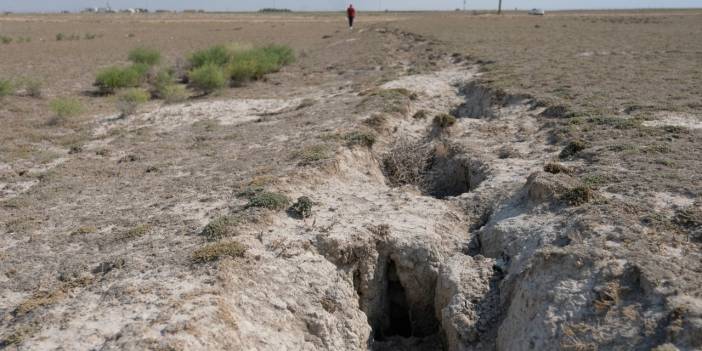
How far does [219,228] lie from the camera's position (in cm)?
898

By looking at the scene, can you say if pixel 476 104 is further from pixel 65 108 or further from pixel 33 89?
pixel 33 89

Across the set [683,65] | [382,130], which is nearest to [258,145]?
[382,130]

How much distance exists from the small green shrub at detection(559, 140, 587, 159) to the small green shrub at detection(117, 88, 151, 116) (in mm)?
15525

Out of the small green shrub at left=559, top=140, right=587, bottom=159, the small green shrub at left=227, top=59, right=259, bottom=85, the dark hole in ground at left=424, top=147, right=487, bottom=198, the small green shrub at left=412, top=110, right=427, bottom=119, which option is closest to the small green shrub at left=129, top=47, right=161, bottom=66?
the small green shrub at left=227, top=59, right=259, bottom=85

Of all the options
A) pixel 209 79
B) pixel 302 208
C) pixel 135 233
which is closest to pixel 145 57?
pixel 209 79

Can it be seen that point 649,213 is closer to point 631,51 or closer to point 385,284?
point 385,284

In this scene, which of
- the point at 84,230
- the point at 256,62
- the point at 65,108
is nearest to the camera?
the point at 84,230

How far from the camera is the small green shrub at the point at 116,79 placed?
81.4 ft

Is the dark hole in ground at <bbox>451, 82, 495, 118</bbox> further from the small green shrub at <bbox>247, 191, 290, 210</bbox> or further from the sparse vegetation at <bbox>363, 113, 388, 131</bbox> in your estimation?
the small green shrub at <bbox>247, 191, 290, 210</bbox>

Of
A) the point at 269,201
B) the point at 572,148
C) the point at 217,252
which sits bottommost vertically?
the point at 217,252

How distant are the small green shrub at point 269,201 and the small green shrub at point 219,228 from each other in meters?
0.65

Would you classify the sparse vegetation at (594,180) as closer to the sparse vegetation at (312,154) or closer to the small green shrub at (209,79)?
the sparse vegetation at (312,154)

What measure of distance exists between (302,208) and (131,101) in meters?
14.7

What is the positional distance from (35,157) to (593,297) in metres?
14.5
